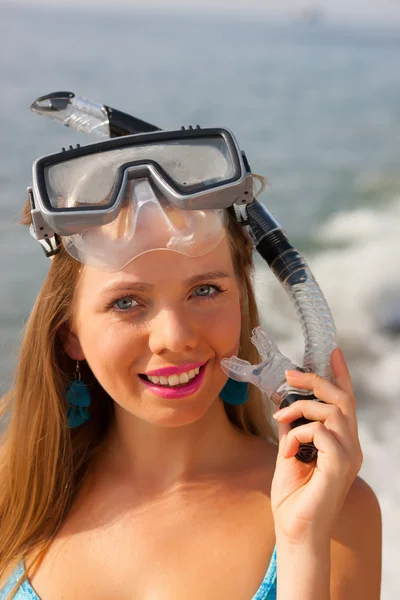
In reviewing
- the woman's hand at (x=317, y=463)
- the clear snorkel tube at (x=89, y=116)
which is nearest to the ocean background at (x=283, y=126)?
the clear snorkel tube at (x=89, y=116)

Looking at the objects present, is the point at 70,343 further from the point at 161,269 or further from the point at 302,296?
the point at 302,296

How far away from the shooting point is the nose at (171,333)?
6.03ft

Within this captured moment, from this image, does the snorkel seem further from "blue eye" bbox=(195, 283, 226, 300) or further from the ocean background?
the ocean background

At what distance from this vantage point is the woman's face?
186 cm

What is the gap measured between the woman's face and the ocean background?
2105 mm

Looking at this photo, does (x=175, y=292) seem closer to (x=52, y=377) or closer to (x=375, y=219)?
(x=52, y=377)

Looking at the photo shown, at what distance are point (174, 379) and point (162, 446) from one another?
0.31 meters

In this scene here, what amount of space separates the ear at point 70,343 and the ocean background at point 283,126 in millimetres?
2114

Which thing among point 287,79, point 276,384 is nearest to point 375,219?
point 287,79

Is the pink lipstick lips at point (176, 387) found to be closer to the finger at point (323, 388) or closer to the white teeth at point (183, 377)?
the white teeth at point (183, 377)

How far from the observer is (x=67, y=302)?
208 centimetres

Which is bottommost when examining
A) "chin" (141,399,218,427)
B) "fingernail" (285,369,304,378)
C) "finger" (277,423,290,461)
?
"finger" (277,423,290,461)

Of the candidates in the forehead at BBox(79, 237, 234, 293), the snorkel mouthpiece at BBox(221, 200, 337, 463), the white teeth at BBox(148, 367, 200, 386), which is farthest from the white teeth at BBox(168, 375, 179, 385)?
the forehead at BBox(79, 237, 234, 293)

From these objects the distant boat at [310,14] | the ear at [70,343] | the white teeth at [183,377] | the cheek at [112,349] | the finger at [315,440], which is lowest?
the finger at [315,440]
